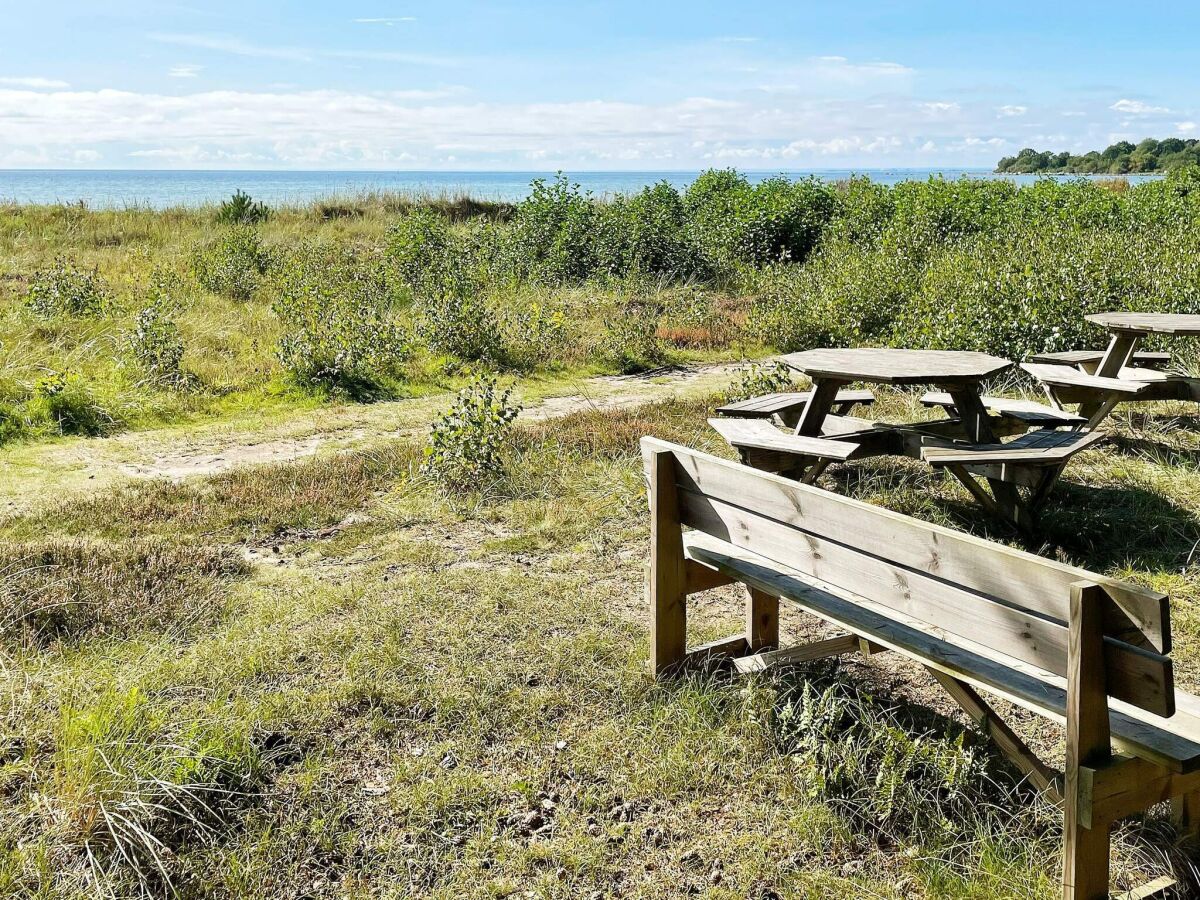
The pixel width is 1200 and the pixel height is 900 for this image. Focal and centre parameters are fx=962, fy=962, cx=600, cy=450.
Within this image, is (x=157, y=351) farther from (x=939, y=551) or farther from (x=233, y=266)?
(x=939, y=551)

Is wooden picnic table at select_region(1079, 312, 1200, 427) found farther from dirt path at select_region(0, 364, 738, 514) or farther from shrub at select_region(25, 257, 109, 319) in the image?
shrub at select_region(25, 257, 109, 319)

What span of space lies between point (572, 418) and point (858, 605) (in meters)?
5.55

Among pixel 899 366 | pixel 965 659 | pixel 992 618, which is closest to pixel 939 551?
pixel 992 618

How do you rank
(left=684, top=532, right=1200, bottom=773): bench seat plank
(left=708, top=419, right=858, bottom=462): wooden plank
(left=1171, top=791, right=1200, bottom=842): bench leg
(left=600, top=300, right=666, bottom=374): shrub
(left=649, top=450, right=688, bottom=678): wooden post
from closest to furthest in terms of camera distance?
1. (left=684, top=532, right=1200, bottom=773): bench seat plank
2. (left=1171, top=791, right=1200, bottom=842): bench leg
3. (left=649, top=450, right=688, bottom=678): wooden post
4. (left=708, top=419, right=858, bottom=462): wooden plank
5. (left=600, top=300, right=666, bottom=374): shrub

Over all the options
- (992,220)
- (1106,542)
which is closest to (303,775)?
(1106,542)

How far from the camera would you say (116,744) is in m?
3.03

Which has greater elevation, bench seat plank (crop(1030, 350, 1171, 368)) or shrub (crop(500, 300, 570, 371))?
bench seat plank (crop(1030, 350, 1171, 368))

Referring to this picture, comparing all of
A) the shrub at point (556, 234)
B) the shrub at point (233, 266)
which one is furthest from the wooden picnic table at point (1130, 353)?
the shrub at point (233, 266)

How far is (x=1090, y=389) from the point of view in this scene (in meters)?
6.58

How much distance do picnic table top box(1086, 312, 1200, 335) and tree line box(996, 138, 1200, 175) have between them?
63.0 m

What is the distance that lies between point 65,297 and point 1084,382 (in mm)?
11222

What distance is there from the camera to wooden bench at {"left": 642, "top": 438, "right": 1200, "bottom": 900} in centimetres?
211

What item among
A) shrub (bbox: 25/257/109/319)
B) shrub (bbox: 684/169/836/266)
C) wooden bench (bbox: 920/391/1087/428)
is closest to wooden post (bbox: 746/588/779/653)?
wooden bench (bbox: 920/391/1087/428)

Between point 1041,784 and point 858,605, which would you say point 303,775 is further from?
point 1041,784
